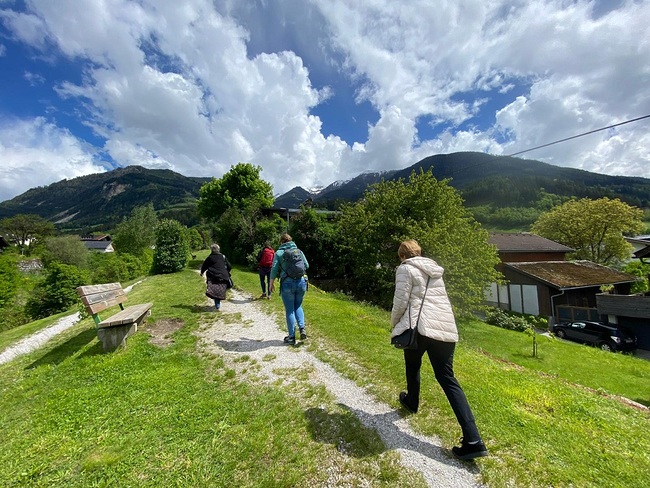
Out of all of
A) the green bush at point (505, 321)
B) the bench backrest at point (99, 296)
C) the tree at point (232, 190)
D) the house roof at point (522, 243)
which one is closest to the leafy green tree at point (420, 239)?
the green bush at point (505, 321)

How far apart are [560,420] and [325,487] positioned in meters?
3.20

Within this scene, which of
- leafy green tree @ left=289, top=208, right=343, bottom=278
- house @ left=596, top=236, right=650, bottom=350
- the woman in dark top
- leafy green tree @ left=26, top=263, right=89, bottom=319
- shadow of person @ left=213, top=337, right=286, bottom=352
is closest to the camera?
shadow of person @ left=213, top=337, right=286, bottom=352

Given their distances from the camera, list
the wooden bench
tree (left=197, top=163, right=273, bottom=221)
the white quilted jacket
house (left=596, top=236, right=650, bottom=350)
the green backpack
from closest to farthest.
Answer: the white quilted jacket, the wooden bench, the green backpack, house (left=596, top=236, right=650, bottom=350), tree (left=197, top=163, right=273, bottom=221)

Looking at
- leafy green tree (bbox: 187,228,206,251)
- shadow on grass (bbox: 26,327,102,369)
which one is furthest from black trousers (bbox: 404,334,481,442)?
leafy green tree (bbox: 187,228,206,251)

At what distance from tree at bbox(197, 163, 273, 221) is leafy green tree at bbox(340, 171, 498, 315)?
62.6ft

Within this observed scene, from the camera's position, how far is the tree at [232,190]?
37750mm

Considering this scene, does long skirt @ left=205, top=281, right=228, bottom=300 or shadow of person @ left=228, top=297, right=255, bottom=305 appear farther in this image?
shadow of person @ left=228, top=297, right=255, bottom=305

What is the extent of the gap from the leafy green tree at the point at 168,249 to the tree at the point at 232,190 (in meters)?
17.9

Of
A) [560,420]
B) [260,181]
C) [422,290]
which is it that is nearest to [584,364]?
[560,420]

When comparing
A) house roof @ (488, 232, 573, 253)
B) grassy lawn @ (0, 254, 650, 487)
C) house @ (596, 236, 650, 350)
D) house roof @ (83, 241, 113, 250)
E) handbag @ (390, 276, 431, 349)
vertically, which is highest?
house roof @ (83, 241, 113, 250)

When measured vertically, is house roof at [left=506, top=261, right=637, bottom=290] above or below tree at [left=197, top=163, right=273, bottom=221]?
below

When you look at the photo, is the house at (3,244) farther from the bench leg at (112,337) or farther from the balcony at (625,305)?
the balcony at (625,305)

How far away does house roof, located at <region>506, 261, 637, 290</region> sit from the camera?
88.4 ft

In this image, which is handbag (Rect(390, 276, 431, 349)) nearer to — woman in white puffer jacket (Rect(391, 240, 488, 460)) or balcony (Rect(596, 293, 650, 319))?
woman in white puffer jacket (Rect(391, 240, 488, 460))
